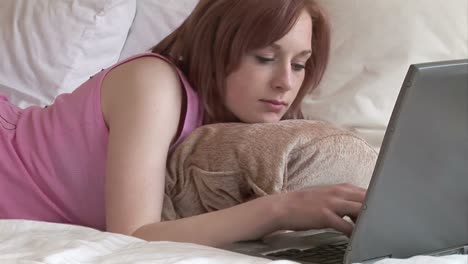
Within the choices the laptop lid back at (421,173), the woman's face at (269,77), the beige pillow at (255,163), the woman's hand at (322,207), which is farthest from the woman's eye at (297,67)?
the laptop lid back at (421,173)

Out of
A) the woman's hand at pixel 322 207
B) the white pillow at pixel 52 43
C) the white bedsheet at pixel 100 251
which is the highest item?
the white pillow at pixel 52 43

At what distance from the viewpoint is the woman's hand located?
3.85ft

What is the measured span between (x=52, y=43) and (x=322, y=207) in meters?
→ 1.05

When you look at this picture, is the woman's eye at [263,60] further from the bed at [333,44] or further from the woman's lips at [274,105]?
the bed at [333,44]

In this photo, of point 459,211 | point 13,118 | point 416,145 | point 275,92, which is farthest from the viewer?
point 13,118

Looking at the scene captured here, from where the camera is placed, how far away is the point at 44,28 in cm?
203

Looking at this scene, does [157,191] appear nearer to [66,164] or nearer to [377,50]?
[66,164]

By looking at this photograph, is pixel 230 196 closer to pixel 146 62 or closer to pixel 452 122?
pixel 146 62

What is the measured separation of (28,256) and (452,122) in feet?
1.74

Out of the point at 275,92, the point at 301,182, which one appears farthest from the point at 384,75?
the point at 301,182

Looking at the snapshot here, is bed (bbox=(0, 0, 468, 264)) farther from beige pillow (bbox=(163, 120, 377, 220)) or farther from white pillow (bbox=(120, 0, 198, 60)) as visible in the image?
beige pillow (bbox=(163, 120, 377, 220))

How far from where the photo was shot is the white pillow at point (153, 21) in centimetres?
209

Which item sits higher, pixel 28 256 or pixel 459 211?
pixel 459 211

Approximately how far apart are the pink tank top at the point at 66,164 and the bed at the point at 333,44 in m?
0.49
